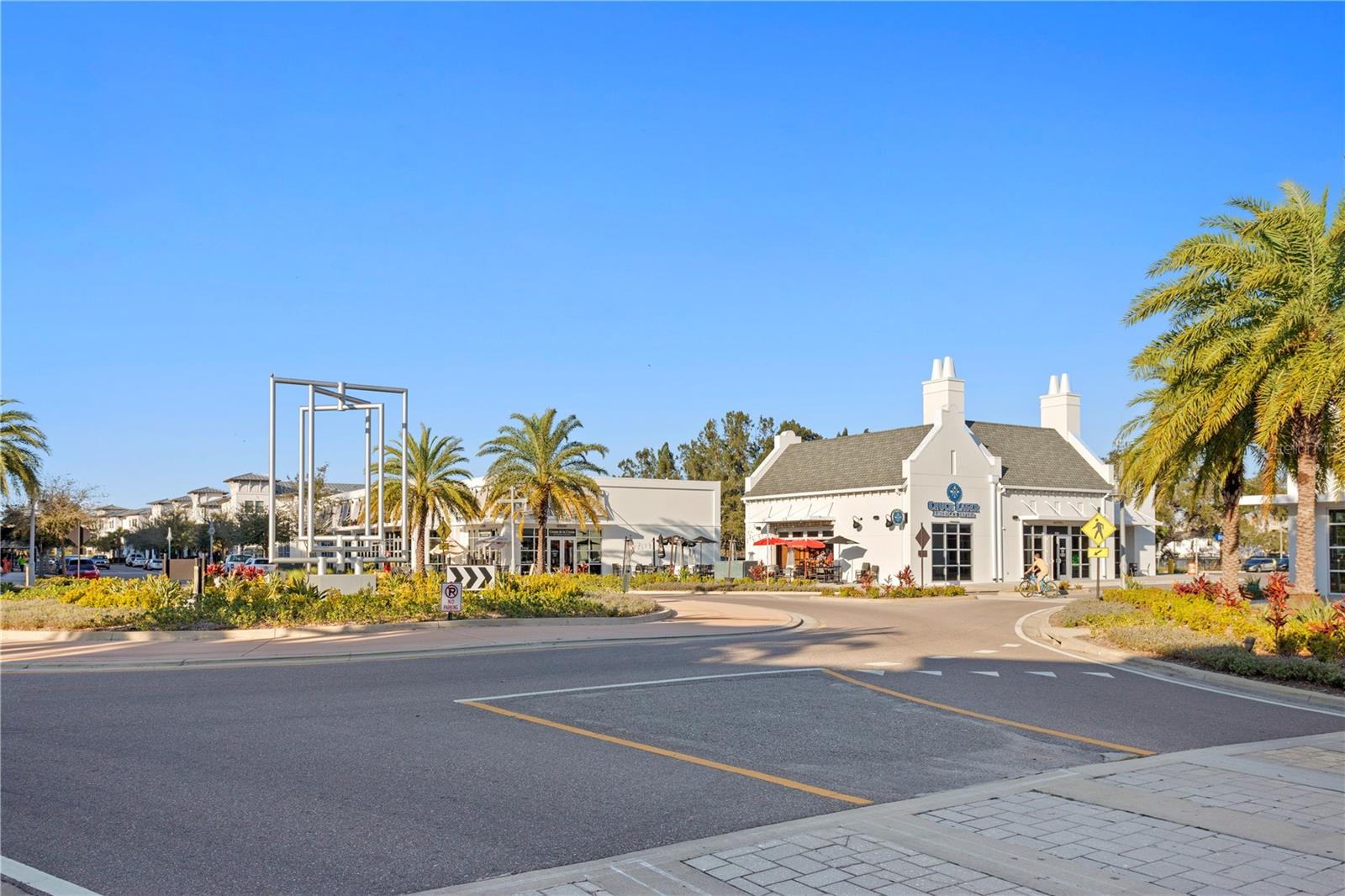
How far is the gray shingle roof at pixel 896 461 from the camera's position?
51781 millimetres

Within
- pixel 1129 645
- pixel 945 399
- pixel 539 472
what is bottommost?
pixel 1129 645

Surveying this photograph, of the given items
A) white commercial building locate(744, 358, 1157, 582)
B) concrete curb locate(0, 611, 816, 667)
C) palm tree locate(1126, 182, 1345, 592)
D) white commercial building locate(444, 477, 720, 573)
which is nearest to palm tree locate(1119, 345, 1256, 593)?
palm tree locate(1126, 182, 1345, 592)

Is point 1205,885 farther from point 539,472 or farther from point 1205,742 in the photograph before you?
point 539,472

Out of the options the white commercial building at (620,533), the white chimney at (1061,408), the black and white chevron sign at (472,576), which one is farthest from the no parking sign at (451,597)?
the white chimney at (1061,408)

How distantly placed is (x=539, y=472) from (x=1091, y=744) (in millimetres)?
38269

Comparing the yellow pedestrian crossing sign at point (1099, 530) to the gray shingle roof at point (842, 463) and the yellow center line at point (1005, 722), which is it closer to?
the gray shingle roof at point (842, 463)

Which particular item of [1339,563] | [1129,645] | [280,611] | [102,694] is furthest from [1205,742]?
[1339,563]

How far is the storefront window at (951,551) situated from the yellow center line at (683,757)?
39.4 metres

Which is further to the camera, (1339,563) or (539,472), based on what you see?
(539,472)

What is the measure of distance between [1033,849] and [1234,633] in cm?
1430

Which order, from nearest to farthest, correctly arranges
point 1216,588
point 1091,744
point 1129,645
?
point 1091,744 → point 1129,645 → point 1216,588

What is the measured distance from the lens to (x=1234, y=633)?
1870 centimetres

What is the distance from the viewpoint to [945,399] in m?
52.7

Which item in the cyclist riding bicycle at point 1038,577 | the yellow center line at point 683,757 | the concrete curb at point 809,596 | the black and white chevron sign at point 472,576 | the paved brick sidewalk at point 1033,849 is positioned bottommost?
the concrete curb at point 809,596
